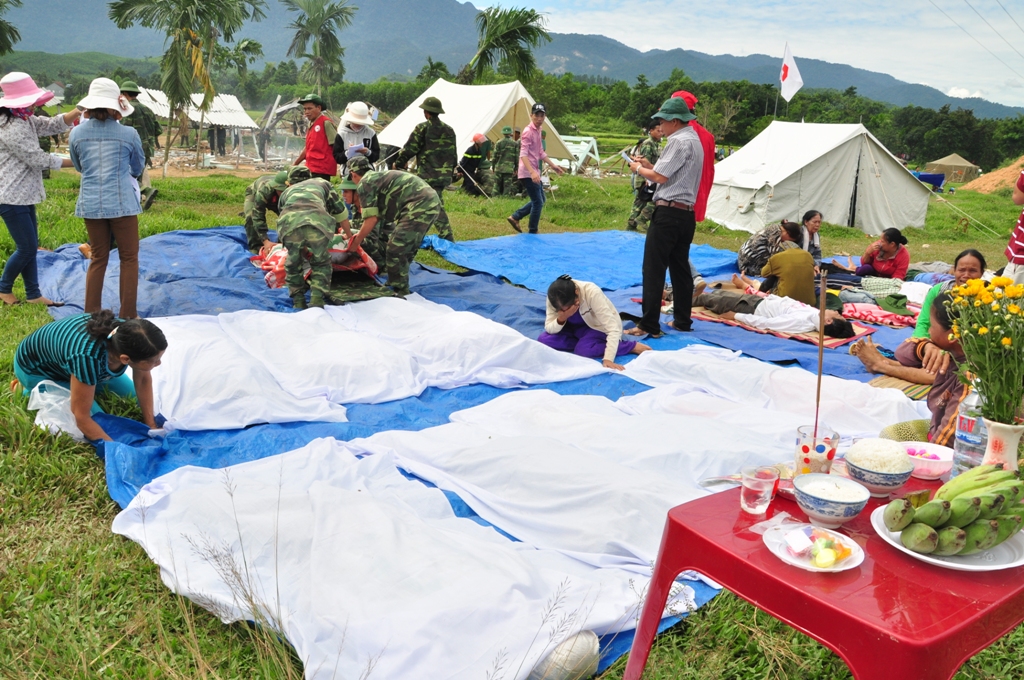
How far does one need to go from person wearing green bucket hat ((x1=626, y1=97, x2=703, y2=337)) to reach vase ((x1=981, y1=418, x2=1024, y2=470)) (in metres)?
3.60

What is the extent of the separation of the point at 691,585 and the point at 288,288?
4109 mm

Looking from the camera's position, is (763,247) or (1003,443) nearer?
(1003,443)

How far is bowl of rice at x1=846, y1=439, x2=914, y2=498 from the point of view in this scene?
5.78 ft

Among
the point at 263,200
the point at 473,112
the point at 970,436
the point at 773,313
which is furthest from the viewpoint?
the point at 473,112

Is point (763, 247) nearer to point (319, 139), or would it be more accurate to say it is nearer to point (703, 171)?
point (703, 171)

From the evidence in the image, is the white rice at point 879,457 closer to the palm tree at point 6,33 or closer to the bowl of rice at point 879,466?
the bowl of rice at point 879,466

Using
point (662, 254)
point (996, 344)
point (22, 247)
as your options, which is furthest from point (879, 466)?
point (22, 247)

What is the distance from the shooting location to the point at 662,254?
17.7ft

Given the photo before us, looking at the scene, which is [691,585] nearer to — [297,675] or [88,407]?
[297,675]

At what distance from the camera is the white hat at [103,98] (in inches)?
173

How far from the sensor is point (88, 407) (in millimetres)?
3146

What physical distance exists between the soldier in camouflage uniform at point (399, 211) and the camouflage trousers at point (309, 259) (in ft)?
1.52

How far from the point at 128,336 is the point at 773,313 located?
4.56m

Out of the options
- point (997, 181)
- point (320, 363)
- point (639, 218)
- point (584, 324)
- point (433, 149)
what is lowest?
Answer: point (320, 363)
